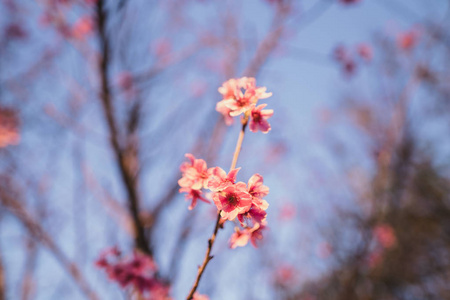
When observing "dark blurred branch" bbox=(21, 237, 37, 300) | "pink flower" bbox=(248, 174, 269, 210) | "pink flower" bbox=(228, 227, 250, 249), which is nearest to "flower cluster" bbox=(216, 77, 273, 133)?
"pink flower" bbox=(248, 174, 269, 210)

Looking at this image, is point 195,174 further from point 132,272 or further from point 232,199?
point 132,272

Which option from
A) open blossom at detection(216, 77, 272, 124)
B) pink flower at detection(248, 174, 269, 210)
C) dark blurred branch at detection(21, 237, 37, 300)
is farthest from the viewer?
dark blurred branch at detection(21, 237, 37, 300)

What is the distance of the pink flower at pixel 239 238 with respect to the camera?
1318 mm

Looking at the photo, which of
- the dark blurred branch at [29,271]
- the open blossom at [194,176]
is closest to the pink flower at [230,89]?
the open blossom at [194,176]

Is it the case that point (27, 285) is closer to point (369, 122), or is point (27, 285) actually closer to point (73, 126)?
point (73, 126)

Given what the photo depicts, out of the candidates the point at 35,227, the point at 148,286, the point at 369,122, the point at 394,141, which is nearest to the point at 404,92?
the point at 394,141

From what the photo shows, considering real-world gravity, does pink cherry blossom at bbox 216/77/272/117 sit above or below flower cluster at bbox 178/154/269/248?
above

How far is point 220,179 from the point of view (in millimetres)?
1130

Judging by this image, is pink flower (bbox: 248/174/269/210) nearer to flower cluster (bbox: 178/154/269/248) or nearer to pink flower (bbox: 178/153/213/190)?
flower cluster (bbox: 178/154/269/248)

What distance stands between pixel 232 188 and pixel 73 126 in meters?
3.29

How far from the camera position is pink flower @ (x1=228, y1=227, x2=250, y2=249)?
1.32 metres

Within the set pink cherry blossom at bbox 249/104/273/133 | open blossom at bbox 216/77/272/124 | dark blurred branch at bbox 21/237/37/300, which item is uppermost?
dark blurred branch at bbox 21/237/37/300

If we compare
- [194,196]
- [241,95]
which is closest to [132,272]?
[194,196]

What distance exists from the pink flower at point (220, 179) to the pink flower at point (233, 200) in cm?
3
